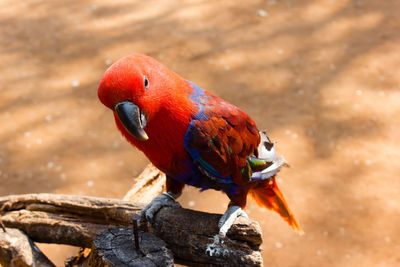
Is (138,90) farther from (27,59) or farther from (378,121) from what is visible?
(27,59)

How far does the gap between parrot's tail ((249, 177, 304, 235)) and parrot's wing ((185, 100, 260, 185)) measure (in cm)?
29

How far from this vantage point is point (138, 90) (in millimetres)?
1383

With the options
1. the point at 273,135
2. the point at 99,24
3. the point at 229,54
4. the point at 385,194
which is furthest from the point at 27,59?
the point at 385,194

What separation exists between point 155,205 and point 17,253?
23.2 inches

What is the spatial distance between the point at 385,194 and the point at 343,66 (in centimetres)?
141

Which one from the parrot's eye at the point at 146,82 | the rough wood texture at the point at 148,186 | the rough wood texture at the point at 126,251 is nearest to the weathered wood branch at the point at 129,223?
the rough wood texture at the point at 148,186

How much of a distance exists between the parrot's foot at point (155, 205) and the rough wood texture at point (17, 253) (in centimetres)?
45

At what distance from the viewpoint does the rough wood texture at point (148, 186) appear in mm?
2106

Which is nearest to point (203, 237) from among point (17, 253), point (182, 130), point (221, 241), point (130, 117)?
point (221, 241)

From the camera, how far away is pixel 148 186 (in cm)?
217

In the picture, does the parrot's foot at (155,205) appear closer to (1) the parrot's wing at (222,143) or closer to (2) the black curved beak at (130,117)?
(1) the parrot's wing at (222,143)

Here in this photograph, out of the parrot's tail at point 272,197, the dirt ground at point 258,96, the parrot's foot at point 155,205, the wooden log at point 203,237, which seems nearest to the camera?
the wooden log at point 203,237

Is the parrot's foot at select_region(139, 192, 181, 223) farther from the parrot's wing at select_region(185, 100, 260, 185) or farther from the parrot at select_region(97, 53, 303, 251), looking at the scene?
the parrot's wing at select_region(185, 100, 260, 185)

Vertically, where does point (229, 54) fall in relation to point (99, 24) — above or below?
below
